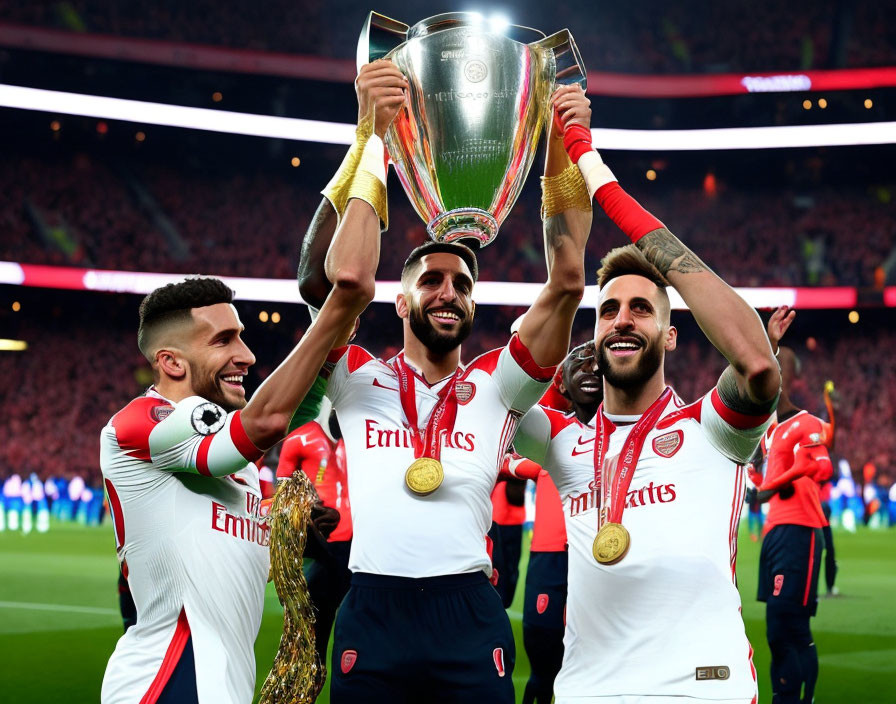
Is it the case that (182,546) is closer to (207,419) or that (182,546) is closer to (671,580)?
(207,419)

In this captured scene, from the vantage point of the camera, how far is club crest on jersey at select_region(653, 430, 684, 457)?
9.09 feet

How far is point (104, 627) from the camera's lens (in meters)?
8.62

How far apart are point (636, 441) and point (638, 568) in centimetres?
36

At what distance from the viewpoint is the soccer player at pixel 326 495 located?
5898mm

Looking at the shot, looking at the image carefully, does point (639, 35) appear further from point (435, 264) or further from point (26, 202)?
point (435, 264)

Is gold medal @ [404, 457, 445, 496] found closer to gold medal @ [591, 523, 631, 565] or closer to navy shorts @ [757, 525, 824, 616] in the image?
gold medal @ [591, 523, 631, 565]

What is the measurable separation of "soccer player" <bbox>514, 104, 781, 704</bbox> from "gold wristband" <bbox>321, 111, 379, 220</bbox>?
19.9 inches

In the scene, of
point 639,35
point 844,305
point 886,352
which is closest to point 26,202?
point 639,35

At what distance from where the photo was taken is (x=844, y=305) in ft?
87.9

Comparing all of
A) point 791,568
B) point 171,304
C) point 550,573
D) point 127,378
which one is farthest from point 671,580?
point 127,378

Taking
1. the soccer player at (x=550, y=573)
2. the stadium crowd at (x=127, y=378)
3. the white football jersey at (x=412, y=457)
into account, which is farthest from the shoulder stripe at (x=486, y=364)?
the stadium crowd at (x=127, y=378)

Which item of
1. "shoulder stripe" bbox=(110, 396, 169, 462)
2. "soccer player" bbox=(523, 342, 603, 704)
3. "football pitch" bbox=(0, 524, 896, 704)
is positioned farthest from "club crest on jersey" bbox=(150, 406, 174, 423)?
"football pitch" bbox=(0, 524, 896, 704)

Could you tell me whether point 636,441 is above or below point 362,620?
above

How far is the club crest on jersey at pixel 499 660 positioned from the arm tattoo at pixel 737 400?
3.06ft
